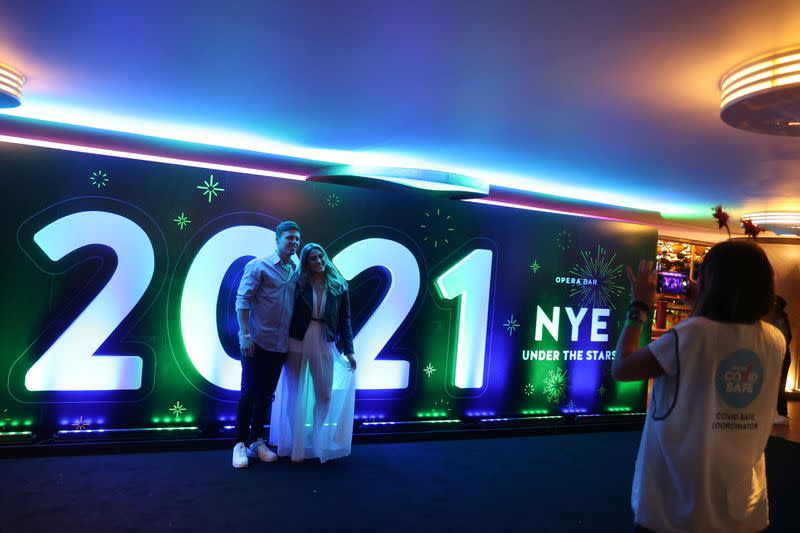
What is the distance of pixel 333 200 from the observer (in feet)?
18.9

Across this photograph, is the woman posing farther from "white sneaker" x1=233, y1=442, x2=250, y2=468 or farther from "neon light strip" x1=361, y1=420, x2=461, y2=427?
"neon light strip" x1=361, y1=420, x2=461, y2=427

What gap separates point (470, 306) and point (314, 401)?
2.16 metres

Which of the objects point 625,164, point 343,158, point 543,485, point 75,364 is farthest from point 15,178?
point 625,164

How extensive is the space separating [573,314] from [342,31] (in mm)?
4826

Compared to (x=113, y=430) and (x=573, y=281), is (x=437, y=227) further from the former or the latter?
(x=113, y=430)

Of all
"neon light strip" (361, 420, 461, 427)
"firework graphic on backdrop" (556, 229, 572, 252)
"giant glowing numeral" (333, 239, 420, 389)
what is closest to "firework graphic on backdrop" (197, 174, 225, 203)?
"giant glowing numeral" (333, 239, 420, 389)

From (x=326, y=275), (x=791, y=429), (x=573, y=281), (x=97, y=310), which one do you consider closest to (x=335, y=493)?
(x=326, y=275)

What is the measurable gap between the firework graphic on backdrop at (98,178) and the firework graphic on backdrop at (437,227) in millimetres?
2828

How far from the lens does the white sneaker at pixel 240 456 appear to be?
4551 mm

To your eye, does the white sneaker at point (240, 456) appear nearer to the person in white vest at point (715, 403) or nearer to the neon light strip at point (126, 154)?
the neon light strip at point (126, 154)

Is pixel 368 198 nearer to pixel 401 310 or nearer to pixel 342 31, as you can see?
pixel 401 310

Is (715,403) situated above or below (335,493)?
above

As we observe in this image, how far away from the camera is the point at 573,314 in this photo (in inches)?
272

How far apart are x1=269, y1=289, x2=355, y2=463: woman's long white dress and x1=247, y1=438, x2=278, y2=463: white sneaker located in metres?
0.08
